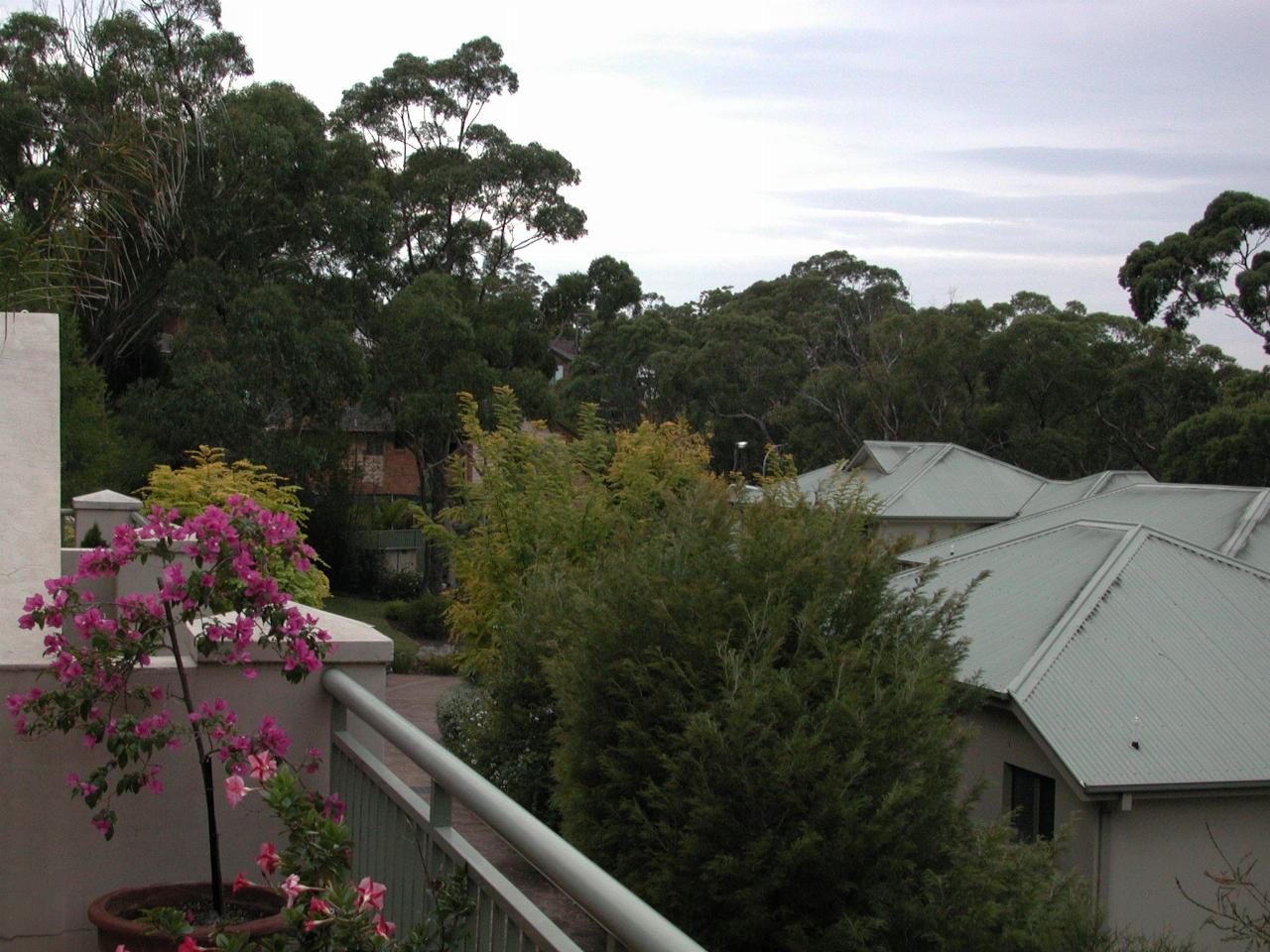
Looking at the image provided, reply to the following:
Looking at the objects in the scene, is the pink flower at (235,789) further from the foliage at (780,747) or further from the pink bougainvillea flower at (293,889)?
the foliage at (780,747)

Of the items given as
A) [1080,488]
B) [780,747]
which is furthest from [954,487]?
[780,747]

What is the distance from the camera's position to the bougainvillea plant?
136 inches

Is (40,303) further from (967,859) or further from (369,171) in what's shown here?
(369,171)

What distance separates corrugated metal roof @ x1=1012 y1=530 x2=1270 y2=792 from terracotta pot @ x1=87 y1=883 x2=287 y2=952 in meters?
13.1

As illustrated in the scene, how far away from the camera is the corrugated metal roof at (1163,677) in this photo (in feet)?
50.9

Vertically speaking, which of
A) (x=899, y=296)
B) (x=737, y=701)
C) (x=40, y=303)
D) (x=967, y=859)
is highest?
(x=899, y=296)

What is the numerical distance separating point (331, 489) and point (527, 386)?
6.97 m

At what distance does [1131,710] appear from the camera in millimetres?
16234

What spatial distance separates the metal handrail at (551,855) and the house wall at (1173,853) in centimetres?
1430

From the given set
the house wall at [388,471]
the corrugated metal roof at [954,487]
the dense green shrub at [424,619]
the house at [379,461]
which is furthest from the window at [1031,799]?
the house wall at [388,471]

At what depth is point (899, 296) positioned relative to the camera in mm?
63156

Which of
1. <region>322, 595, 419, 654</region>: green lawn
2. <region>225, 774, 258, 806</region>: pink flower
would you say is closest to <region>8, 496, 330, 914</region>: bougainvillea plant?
<region>225, 774, 258, 806</region>: pink flower

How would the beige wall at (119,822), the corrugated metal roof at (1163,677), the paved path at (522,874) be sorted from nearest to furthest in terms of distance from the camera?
1. the beige wall at (119,822)
2. the paved path at (522,874)
3. the corrugated metal roof at (1163,677)

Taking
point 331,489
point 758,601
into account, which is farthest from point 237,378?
point 758,601
